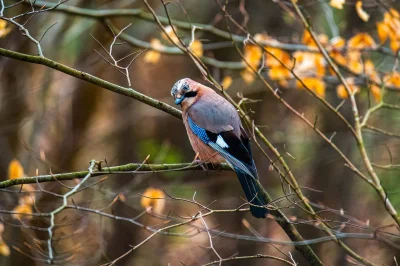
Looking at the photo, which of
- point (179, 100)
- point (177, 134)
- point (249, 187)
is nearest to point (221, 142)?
point (179, 100)

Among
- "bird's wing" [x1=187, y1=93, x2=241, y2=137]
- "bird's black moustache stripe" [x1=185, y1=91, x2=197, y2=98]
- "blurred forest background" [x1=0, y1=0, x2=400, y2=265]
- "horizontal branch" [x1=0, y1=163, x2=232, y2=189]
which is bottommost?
"blurred forest background" [x1=0, y1=0, x2=400, y2=265]

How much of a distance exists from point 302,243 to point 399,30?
2.82 meters

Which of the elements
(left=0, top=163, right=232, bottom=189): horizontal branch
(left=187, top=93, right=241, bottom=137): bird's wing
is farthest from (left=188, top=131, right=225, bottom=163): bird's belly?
(left=0, top=163, right=232, bottom=189): horizontal branch

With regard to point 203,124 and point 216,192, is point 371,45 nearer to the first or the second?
point 203,124

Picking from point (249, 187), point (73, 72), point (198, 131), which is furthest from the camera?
point (198, 131)

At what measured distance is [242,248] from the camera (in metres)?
10.8

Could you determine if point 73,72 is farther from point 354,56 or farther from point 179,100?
point 354,56

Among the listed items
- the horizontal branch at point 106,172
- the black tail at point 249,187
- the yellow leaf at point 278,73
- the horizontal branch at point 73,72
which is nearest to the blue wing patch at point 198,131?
the black tail at point 249,187

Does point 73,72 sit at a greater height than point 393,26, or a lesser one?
greater

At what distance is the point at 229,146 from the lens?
17.6ft

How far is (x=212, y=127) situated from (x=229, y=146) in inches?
13.2

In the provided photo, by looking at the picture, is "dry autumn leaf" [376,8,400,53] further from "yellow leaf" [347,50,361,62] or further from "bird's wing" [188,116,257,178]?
"bird's wing" [188,116,257,178]

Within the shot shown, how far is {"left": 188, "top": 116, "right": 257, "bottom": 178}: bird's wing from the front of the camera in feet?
16.7

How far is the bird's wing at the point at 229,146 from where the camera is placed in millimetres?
5102
